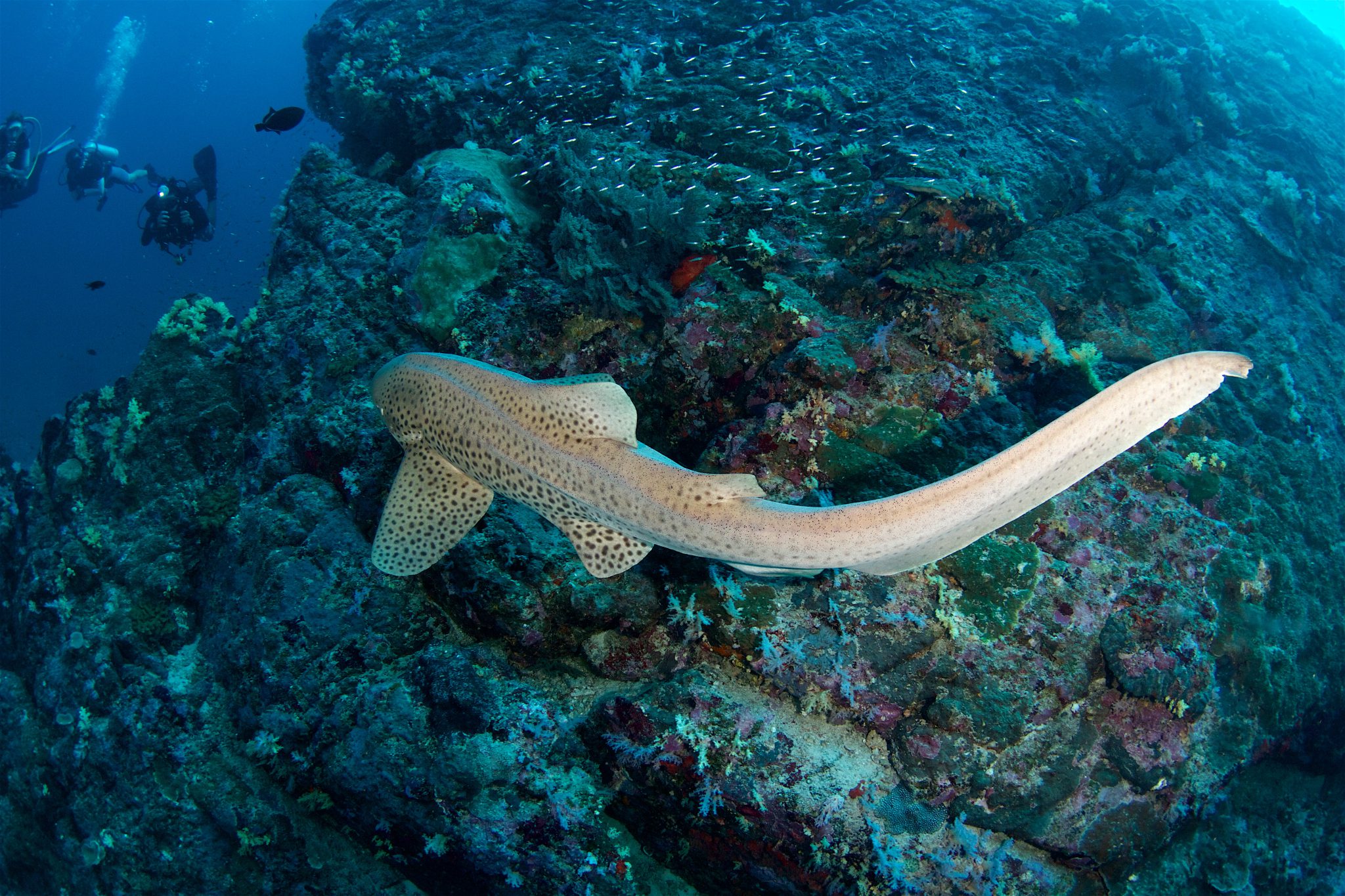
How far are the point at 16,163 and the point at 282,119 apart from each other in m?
15.2

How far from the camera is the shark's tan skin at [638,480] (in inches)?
85.4

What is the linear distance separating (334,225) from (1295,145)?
20.5 meters

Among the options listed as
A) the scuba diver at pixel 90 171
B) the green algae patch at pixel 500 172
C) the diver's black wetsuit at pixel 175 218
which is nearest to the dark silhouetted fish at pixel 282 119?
the green algae patch at pixel 500 172

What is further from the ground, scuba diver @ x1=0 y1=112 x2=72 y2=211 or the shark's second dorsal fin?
the shark's second dorsal fin

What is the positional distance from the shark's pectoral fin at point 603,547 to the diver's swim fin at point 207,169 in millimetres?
17780

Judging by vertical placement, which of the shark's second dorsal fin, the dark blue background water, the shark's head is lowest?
the dark blue background water

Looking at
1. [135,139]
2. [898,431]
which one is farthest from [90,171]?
[135,139]

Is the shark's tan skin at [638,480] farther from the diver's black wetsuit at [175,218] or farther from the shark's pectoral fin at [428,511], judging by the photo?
the diver's black wetsuit at [175,218]

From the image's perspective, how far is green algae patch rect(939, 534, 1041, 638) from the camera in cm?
382

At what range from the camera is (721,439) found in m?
4.49

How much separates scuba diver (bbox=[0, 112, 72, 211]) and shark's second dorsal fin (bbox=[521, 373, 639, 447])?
2342cm

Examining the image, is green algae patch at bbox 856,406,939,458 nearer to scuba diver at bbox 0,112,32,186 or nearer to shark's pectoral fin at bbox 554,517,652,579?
shark's pectoral fin at bbox 554,517,652,579

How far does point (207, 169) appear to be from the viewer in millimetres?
15141

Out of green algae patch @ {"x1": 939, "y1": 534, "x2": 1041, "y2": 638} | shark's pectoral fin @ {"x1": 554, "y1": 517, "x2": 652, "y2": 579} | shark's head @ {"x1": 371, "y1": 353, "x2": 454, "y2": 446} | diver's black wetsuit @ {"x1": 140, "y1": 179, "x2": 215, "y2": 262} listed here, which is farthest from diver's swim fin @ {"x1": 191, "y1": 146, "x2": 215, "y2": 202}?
green algae patch @ {"x1": 939, "y1": 534, "x2": 1041, "y2": 638}
